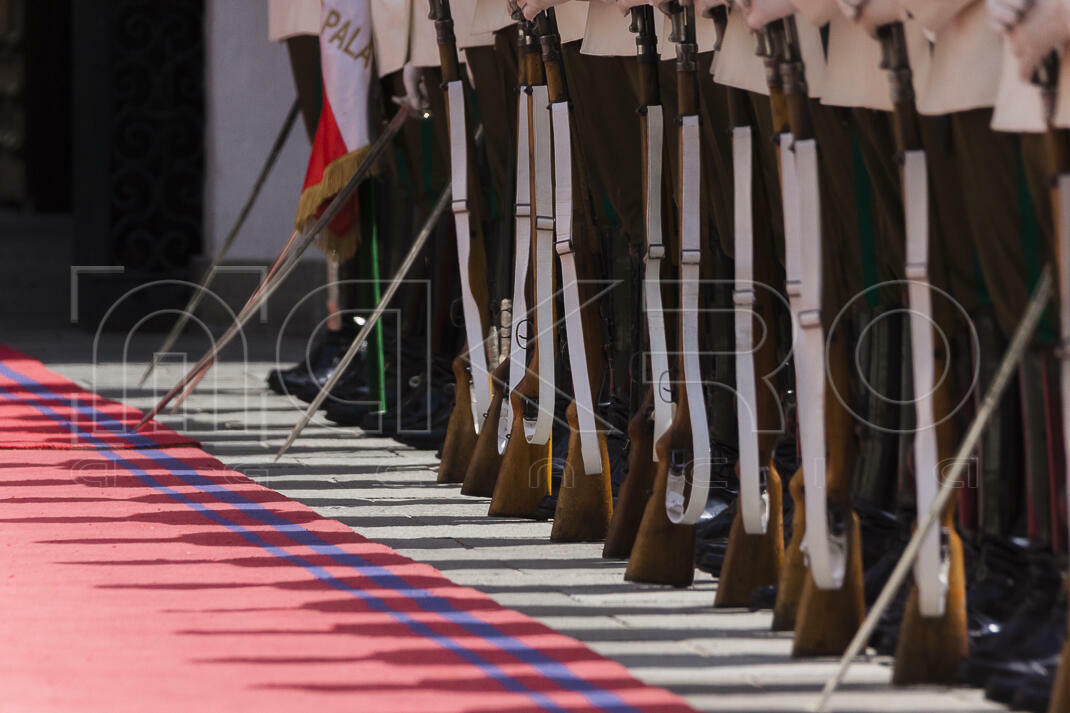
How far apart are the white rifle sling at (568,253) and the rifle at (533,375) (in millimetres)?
121

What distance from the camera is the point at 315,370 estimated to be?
7.82 metres

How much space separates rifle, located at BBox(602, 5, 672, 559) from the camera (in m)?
4.25

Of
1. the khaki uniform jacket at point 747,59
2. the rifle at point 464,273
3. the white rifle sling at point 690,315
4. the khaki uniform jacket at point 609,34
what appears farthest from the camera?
the rifle at point 464,273

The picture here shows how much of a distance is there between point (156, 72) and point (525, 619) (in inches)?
293

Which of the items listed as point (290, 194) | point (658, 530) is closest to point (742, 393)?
point (658, 530)

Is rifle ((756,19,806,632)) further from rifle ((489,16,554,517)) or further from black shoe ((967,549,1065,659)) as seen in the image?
rifle ((489,16,554,517))

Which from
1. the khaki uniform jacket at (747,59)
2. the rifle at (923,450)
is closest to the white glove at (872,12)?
the rifle at (923,450)

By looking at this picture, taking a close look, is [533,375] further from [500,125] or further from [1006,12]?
[1006,12]

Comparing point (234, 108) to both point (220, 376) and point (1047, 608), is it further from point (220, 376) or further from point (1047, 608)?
point (1047, 608)

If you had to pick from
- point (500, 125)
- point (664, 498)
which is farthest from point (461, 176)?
point (664, 498)

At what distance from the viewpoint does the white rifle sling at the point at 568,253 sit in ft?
15.0

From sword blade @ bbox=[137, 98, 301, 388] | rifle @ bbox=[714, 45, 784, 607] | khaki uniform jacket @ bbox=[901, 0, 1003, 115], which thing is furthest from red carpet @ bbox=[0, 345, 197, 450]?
khaki uniform jacket @ bbox=[901, 0, 1003, 115]

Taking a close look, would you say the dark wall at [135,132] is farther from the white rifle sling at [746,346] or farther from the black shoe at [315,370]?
the white rifle sling at [746,346]

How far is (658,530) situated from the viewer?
401 cm
